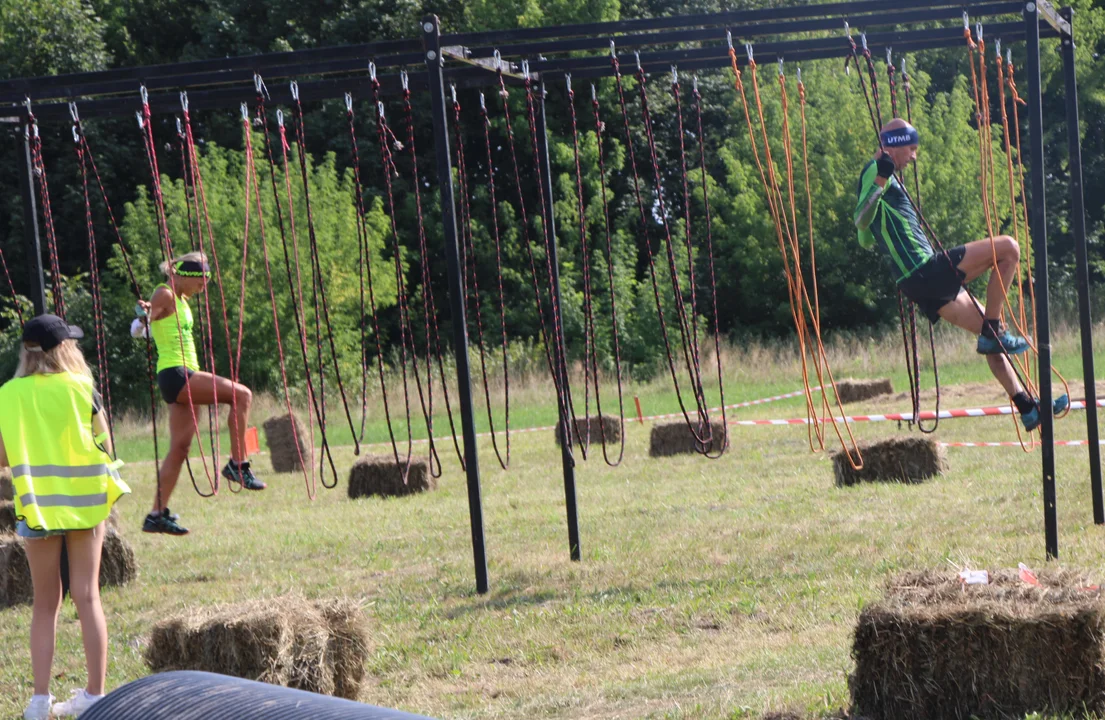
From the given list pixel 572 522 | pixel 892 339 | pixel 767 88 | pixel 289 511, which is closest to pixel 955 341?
pixel 892 339

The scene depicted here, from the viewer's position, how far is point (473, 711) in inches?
220

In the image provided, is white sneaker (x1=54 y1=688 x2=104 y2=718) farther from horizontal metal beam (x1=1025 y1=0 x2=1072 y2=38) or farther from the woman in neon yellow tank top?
horizontal metal beam (x1=1025 y1=0 x2=1072 y2=38)

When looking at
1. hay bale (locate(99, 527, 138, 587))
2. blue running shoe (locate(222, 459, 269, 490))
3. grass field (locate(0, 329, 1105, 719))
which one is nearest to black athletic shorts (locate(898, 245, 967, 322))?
grass field (locate(0, 329, 1105, 719))

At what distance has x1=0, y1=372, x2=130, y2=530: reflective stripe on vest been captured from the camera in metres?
5.55

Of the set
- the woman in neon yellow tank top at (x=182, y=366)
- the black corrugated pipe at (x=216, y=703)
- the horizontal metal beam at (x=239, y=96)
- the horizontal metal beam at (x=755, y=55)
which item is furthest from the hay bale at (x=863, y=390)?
the black corrugated pipe at (x=216, y=703)

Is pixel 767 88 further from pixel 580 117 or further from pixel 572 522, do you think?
pixel 572 522

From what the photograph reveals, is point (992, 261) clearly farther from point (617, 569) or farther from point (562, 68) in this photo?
point (617, 569)

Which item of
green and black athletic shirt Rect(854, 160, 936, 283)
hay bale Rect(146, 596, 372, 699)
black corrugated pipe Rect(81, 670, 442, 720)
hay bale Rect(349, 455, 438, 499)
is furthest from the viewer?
hay bale Rect(349, 455, 438, 499)

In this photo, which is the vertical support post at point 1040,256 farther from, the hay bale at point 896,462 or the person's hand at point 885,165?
the hay bale at point 896,462

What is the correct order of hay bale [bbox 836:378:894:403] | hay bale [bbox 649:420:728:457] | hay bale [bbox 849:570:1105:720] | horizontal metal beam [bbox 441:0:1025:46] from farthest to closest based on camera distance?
hay bale [bbox 836:378:894:403]
hay bale [bbox 649:420:728:457]
horizontal metal beam [bbox 441:0:1025:46]
hay bale [bbox 849:570:1105:720]

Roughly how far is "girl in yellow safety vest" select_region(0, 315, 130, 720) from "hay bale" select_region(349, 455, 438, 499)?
25.1 feet

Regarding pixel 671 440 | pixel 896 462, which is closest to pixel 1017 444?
pixel 896 462

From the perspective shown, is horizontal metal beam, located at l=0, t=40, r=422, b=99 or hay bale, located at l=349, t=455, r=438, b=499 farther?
hay bale, located at l=349, t=455, r=438, b=499

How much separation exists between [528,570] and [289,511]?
16.2 feet
